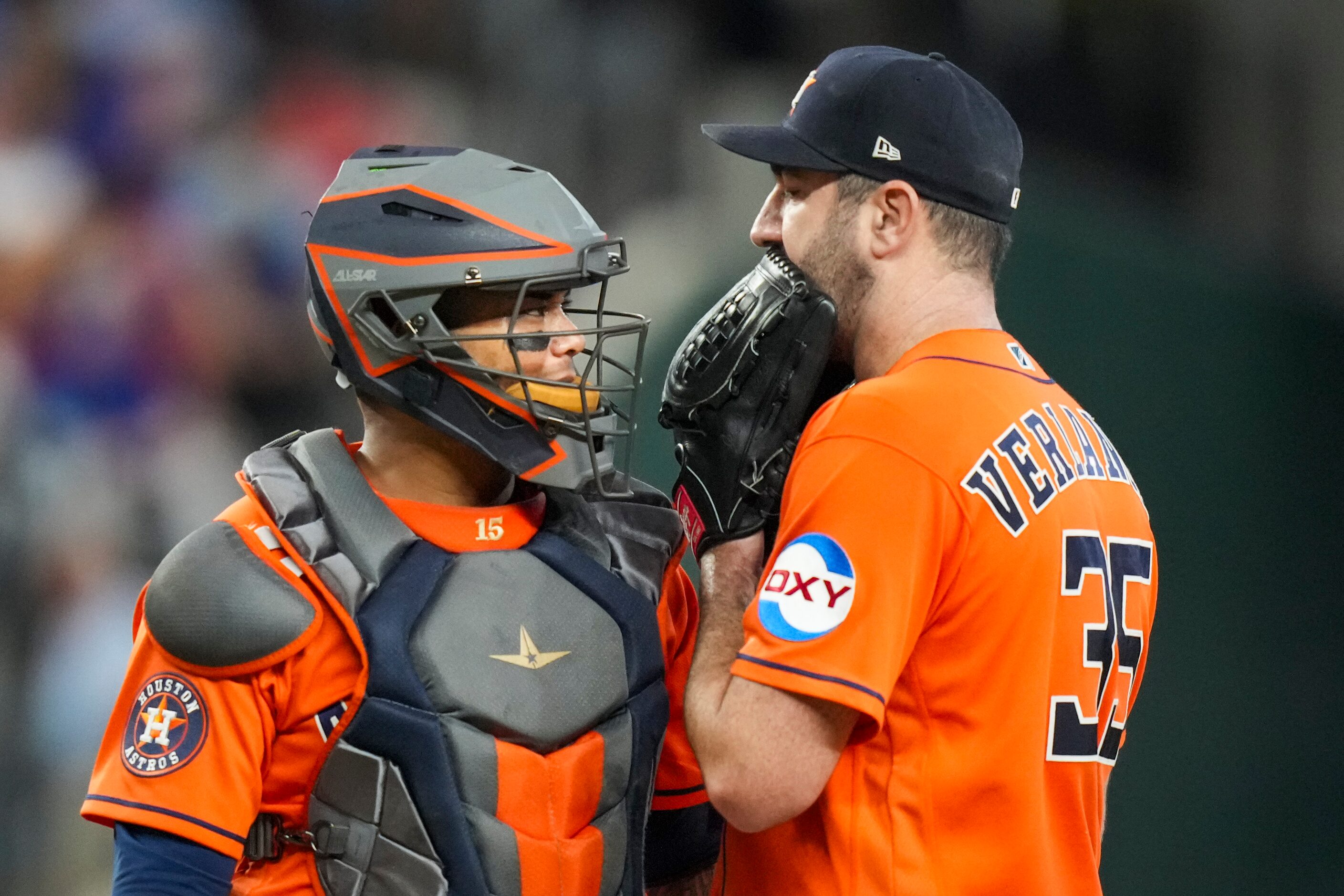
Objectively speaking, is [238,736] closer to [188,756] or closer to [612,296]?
[188,756]

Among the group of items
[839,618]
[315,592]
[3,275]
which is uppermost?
[839,618]

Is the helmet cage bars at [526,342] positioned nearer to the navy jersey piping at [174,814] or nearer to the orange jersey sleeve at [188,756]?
the orange jersey sleeve at [188,756]

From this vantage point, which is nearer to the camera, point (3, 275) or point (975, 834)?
point (975, 834)

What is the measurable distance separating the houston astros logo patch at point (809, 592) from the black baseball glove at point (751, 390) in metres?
0.21

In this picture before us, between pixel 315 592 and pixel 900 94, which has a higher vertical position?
pixel 900 94

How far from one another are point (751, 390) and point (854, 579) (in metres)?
0.38

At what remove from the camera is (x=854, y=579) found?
1.84m

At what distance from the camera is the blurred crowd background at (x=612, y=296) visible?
14.1ft

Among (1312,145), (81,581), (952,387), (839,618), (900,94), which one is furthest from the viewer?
(1312,145)

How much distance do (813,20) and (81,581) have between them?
3617mm

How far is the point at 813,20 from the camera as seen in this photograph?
232 inches

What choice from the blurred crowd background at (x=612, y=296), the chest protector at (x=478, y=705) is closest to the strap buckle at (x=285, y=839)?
the chest protector at (x=478, y=705)

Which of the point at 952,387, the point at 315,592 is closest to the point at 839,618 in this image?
the point at 952,387

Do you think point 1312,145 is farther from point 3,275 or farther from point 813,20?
point 3,275
